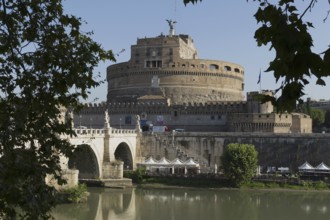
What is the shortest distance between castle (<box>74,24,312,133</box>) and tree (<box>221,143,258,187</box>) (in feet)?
26.3

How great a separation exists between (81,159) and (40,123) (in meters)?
A: 23.6

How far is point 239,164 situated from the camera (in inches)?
1043

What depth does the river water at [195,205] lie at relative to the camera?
19.3m

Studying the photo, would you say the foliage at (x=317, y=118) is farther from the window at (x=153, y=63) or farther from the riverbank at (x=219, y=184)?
the riverbank at (x=219, y=184)

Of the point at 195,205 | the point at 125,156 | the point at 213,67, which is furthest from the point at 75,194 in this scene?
the point at 213,67

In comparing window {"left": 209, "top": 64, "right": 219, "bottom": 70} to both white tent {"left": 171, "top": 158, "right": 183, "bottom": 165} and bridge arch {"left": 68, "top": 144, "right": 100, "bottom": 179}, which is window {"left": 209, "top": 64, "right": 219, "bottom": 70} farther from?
bridge arch {"left": 68, "top": 144, "right": 100, "bottom": 179}

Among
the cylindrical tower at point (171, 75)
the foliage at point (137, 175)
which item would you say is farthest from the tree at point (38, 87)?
the cylindrical tower at point (171, 75)

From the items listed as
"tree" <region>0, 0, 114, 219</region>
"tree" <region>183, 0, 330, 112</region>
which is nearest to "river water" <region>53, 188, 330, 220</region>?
"tree" <region>0, 0, 114, 219</region>

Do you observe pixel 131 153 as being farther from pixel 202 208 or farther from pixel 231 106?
pixel 202 208

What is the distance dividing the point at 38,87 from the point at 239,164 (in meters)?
22.8

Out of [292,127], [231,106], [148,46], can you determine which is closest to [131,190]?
[231,106]

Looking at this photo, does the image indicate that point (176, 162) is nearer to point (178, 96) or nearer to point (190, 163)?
point (190, 163)

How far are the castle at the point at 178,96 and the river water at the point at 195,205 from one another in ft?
34.9

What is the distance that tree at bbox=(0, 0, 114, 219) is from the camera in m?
4.09
